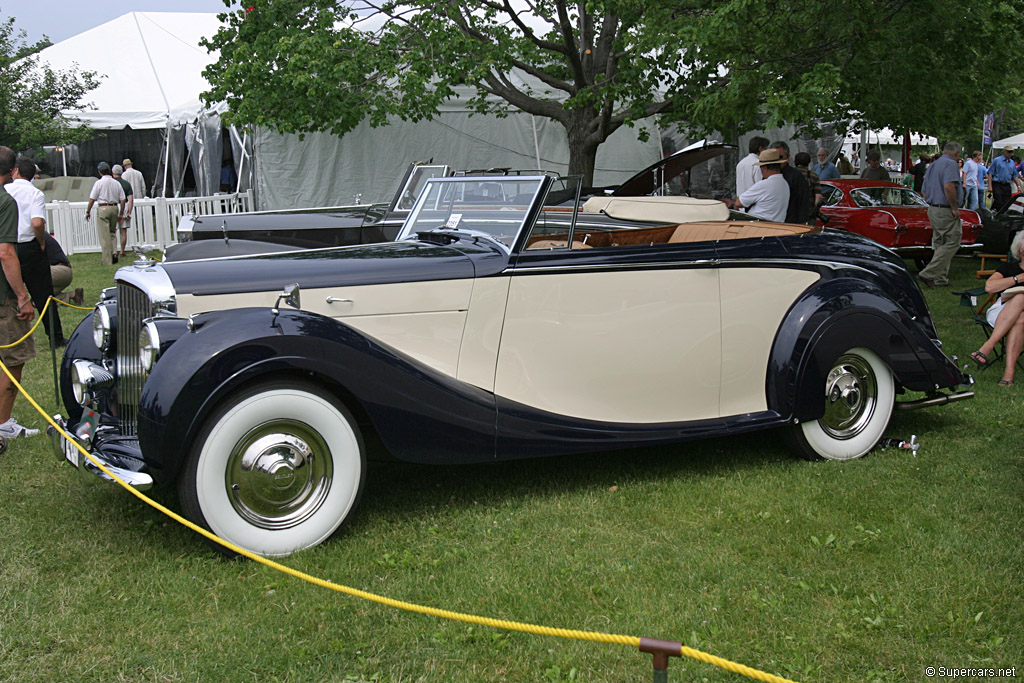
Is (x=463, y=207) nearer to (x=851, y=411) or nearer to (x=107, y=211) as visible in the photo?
(x=851, y=411)

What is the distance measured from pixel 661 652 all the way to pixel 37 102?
989 inches

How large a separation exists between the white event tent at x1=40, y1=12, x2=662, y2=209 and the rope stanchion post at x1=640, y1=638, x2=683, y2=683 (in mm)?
15461

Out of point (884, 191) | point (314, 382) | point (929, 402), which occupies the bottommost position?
point (929, 402)

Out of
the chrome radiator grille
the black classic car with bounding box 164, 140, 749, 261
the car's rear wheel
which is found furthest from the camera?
the black classic car with bounding box 164, 140, 749, 261

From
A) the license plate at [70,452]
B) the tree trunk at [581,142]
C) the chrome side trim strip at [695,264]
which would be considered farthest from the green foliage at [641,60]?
the license plate at [70,452]

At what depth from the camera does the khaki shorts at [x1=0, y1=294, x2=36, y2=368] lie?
5.82m

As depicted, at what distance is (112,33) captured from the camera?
23438 mm

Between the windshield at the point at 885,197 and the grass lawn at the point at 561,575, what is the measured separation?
9.52 meters

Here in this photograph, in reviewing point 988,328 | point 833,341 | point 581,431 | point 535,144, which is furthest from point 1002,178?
point 581,431

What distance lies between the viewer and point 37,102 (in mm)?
22953

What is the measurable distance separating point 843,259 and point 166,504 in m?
3.98

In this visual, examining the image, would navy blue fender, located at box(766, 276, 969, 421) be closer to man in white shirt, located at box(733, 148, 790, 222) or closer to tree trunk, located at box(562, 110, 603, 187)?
man in white shirt, located at box(733, 148, 790, 222)

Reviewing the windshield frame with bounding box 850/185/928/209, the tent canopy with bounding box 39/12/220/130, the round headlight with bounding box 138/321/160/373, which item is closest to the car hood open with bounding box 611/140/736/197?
the windshield frame with bounding box 850/185/928/209

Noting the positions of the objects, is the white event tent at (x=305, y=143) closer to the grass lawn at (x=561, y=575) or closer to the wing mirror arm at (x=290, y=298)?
the grass lawn at (x=561, y=575)
